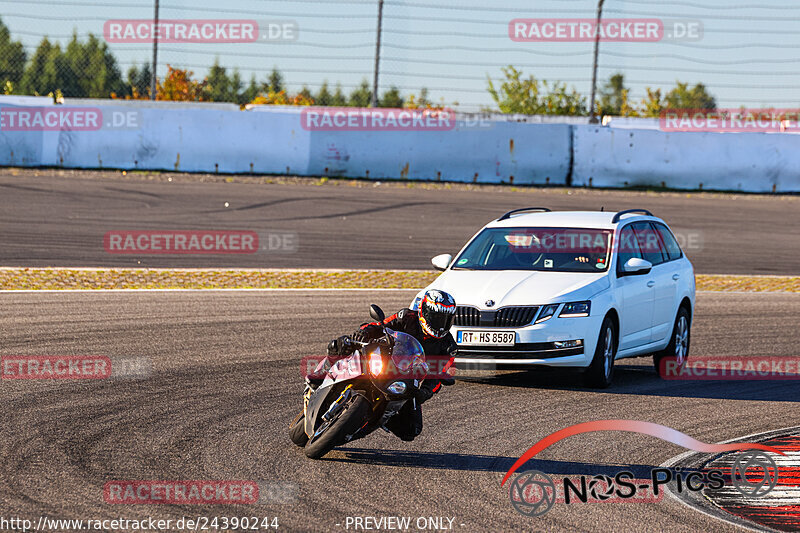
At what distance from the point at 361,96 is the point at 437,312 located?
18681 millimetres

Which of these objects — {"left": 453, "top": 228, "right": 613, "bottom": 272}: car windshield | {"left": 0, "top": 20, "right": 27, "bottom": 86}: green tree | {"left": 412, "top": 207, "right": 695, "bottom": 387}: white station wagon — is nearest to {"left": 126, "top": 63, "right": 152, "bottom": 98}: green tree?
{"left": 0, "top": 20, "right": 27, "bottom": 86}: green tree

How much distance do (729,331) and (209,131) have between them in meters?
14.4

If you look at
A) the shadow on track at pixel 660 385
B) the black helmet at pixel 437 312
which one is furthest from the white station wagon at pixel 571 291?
the black helmet at pixel 437 312

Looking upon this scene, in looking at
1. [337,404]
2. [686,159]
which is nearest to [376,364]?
[337,404]

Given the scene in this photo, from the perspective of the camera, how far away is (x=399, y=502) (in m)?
6.25

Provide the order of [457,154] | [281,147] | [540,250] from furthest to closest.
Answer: [457,154] → [281,147] → [540,250]

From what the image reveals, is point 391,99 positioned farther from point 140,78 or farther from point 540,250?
point 540,250

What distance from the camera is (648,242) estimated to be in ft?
38.9

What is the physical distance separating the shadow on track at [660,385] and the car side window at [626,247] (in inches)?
46.1

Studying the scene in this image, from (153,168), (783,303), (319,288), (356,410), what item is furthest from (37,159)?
(356,410)

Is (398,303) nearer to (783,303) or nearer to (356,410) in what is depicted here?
(783,303)

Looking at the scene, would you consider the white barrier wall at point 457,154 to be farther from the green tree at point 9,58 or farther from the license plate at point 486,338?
the license plate at point 486,338

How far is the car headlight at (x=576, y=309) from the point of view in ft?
33.1

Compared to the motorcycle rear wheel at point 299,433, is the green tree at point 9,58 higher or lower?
higher
